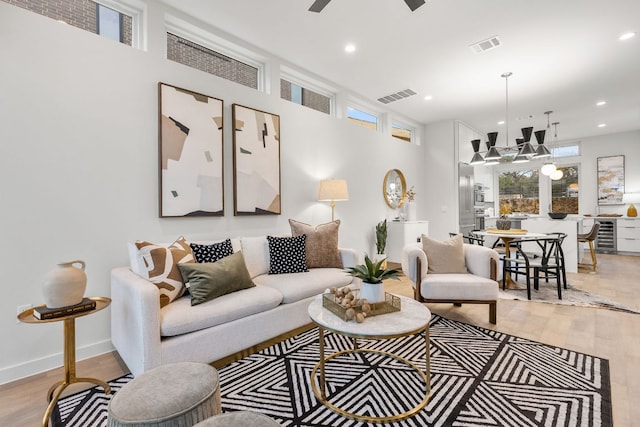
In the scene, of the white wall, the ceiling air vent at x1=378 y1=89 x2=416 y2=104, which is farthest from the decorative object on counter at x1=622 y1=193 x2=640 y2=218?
the white wall

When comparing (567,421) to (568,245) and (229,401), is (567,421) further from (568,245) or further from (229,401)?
(568,245)

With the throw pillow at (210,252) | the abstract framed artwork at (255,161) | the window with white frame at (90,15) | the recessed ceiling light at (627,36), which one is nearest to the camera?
the window with white frame at (90,15)

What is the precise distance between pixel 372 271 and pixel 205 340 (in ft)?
4.13

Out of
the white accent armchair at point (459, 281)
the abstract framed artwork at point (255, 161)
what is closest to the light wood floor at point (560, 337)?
the white accent armchair at point (459, 281)

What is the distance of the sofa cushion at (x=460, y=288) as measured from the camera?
2971 millimetres

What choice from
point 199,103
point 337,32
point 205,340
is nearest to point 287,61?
point 337,32

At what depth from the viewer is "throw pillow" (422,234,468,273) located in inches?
131

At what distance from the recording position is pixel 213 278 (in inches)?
93.3

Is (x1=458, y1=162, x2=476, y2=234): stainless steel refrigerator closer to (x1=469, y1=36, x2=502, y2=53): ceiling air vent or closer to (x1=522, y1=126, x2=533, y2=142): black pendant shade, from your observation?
(x1=522, y1=126, x2=533, y2=142): black pendant shade

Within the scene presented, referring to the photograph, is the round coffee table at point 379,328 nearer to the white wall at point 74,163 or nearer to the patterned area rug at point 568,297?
the white wall at point 74,163

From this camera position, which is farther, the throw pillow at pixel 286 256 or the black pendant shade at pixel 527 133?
the black pendant shade at pixel 527 133

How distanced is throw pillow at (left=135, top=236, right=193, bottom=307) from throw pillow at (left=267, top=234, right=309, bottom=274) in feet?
3.22

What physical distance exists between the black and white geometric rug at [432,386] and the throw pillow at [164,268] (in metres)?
0.62

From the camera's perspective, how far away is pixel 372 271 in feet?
6.68
